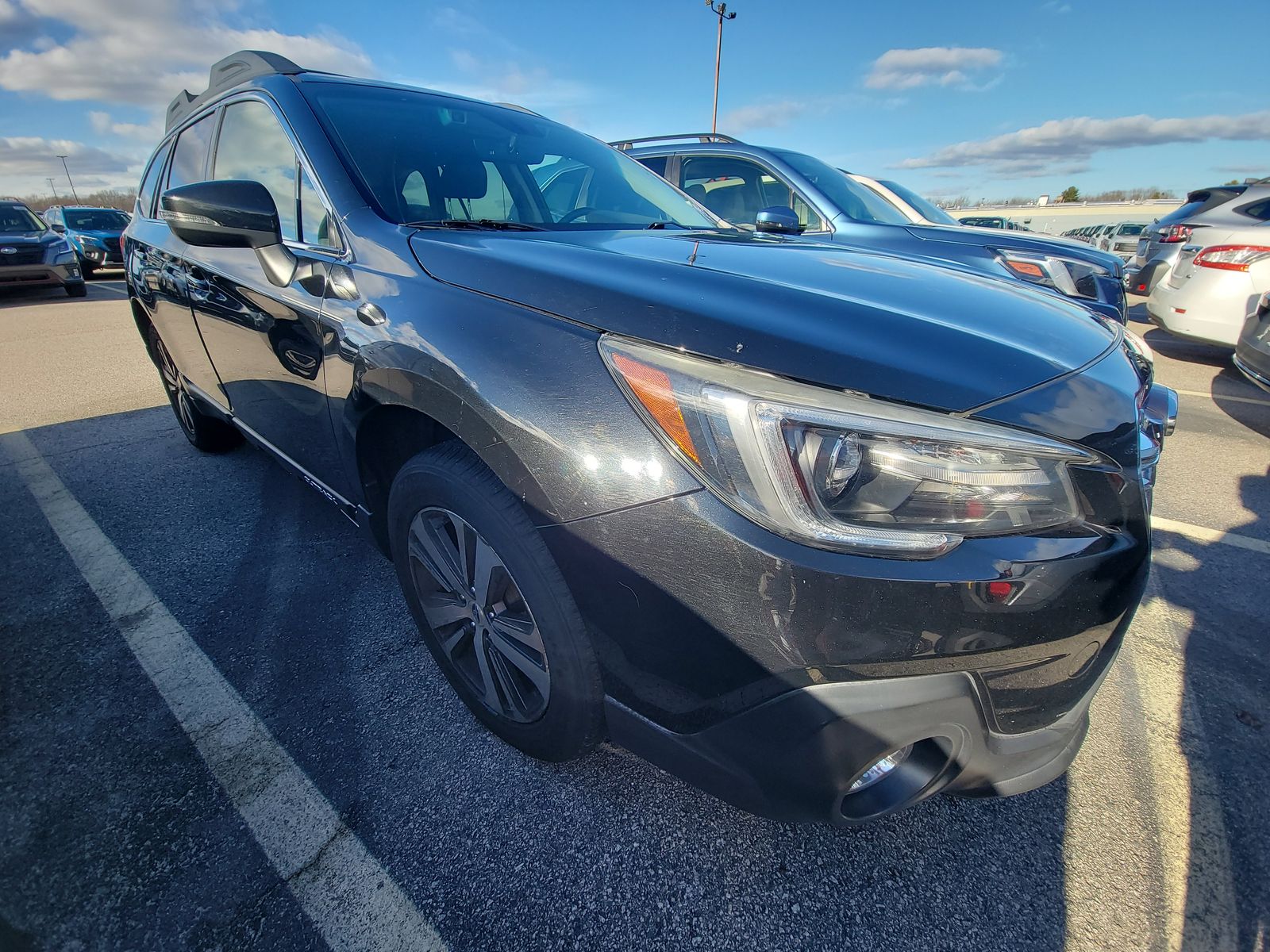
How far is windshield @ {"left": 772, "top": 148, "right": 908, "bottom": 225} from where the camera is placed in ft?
16.1

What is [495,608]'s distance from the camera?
4.93 ft

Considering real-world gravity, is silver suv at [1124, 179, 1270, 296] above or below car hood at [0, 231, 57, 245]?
above

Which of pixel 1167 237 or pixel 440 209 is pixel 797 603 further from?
pixel 1167 237

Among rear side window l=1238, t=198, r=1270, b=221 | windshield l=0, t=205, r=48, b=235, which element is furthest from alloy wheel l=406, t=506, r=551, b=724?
windshield l=0, t=205, r=48, b=235

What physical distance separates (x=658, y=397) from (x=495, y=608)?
2.33ft

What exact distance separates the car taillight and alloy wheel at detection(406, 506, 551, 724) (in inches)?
280

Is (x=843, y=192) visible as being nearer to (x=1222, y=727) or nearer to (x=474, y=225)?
(x=474, y=225)

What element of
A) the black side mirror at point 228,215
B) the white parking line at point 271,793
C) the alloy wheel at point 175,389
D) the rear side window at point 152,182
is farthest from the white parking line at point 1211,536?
the rear side window at point 152,182

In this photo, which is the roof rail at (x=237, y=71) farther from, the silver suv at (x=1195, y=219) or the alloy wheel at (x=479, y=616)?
the silver suv at (x=1195, y=219)

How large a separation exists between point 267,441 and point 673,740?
6.92 feet

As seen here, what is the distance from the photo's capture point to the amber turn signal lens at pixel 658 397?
1.08 meters

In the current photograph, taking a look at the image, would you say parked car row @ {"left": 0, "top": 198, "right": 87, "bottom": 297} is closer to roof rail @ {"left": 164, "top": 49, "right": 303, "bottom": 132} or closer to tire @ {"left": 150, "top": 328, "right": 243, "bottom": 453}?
tire @ {"left": 150, "top": 328, "right": 243, "bottom": 453}

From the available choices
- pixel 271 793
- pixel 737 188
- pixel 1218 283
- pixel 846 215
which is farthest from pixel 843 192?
pixel 271 793

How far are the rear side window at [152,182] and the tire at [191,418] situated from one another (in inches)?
26.4
